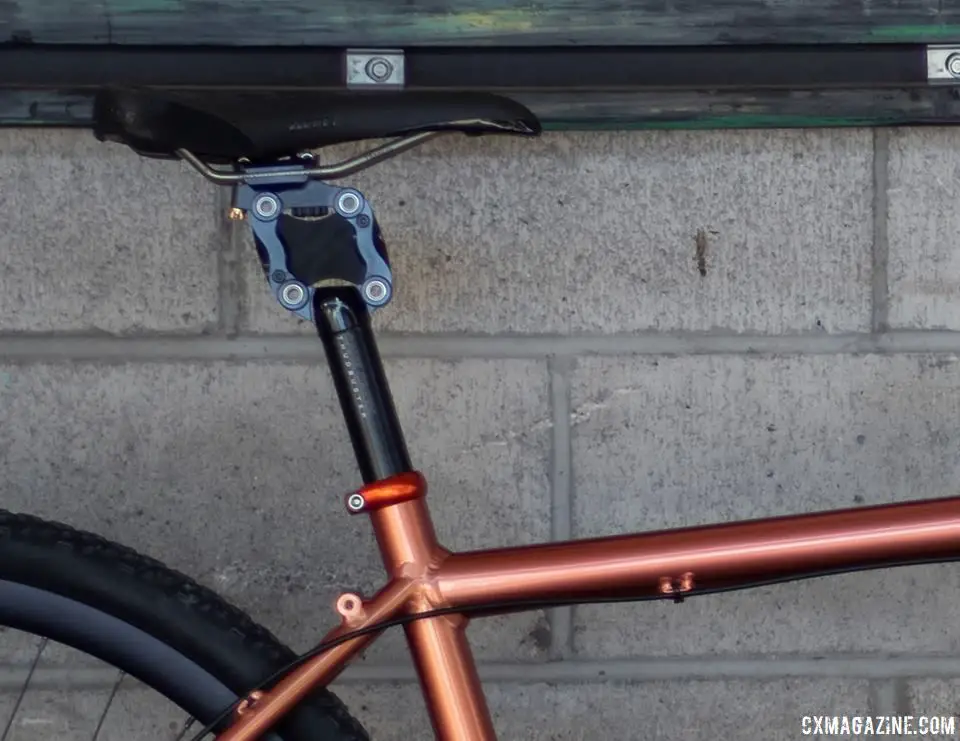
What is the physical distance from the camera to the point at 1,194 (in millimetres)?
1091

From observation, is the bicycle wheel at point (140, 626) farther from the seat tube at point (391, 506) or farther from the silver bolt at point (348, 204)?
the silver bolt at point (348, 204)

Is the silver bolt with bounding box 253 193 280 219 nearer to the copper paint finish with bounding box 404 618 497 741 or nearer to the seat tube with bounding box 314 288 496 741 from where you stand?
the seat tube with bounding box 314 288 496 741

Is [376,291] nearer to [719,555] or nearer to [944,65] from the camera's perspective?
[719,555]

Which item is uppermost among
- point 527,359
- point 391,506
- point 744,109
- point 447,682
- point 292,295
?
point 744,109

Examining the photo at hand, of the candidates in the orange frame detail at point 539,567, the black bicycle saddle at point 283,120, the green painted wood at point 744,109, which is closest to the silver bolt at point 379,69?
the green painted wood at point 744,109

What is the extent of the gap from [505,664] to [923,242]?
0.62 m

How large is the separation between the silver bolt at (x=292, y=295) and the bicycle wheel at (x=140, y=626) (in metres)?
0.22

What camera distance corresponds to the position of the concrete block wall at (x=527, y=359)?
110 cm

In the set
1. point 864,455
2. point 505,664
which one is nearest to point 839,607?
point 864,455

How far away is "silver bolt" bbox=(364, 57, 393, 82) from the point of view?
1081 mm

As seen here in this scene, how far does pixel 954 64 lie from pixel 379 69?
1.91ft

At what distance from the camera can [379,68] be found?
1.08 meters

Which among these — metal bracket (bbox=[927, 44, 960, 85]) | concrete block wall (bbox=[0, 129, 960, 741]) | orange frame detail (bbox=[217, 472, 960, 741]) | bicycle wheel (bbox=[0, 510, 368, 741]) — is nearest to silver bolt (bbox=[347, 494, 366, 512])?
orange frame detail (bbox=[217, 472, 960, 741])

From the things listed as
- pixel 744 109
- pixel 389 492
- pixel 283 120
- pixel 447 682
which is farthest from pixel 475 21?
pixel 447 682
